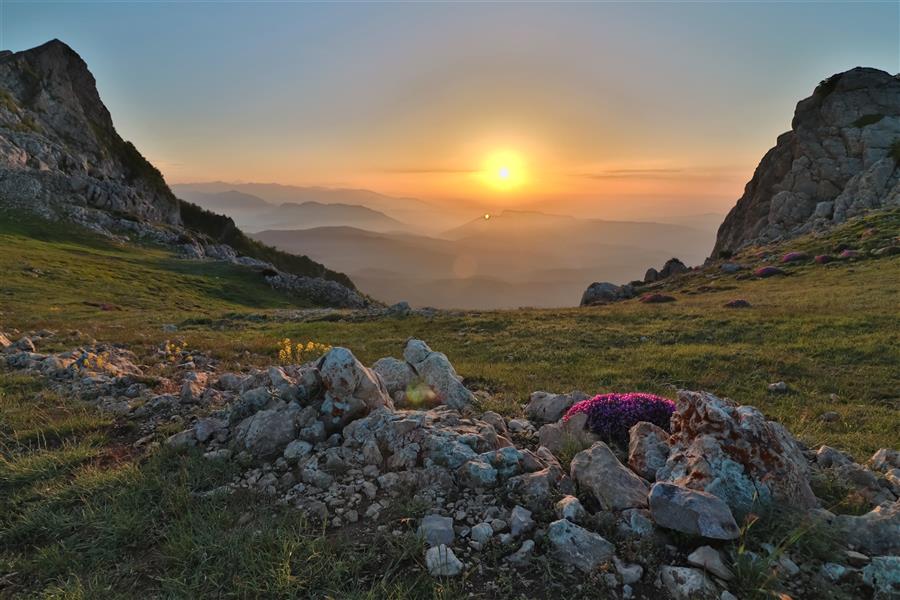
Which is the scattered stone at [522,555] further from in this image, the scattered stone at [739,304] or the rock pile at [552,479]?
the scattered stone at [739,304]

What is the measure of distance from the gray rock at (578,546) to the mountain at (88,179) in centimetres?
6033

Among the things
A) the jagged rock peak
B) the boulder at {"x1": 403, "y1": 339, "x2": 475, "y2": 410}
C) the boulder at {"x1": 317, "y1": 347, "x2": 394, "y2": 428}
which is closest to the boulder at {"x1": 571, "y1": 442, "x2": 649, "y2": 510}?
the boulder at {"x1": 317, "y1": 347, "x2": 394, "y2": 428}

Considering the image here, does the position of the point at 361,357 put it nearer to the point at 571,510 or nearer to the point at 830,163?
the point at 571,510

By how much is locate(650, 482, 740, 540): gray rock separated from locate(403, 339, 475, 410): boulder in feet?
18.4

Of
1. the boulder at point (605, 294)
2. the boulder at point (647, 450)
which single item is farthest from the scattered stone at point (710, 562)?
the boulder at point (605, 294)

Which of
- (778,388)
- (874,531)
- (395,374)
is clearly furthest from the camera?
(778,388)

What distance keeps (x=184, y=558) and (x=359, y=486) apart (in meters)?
2.07

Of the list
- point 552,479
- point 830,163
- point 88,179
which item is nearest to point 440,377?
point 552,479

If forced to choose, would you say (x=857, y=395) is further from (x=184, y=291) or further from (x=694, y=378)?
(x=184, y=291)

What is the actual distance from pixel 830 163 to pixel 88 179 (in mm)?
121879

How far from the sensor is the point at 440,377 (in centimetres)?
1084

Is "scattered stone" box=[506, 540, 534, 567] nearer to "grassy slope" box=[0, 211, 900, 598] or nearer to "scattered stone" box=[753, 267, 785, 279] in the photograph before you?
"grassy slope" box=[0, 211, 900, 598]

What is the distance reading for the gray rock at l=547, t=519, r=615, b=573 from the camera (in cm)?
466

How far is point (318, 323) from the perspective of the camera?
31422mm
